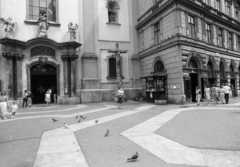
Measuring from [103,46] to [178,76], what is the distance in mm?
10201

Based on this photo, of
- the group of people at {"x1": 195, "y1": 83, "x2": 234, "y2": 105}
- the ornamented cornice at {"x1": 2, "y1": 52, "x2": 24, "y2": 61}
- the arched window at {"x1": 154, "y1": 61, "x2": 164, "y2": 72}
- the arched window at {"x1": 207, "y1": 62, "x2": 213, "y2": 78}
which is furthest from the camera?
the arched window at {"x1": 207, "y1": 62, "x2": 213, "y2": 78}

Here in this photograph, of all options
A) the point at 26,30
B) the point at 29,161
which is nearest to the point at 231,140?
the point at 29,161

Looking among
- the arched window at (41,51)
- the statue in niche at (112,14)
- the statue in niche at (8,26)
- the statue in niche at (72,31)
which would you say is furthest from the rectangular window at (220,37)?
the statue in niche at (8,26)

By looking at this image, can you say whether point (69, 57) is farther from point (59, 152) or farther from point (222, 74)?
point (222, 74)

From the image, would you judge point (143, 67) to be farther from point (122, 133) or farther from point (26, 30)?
point (122, 133)

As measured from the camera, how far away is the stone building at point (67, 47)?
1767cm

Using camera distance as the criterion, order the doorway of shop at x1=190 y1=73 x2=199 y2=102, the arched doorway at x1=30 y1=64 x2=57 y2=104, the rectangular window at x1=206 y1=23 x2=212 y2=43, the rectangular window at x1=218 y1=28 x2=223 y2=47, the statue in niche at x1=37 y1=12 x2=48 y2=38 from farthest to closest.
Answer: the rectangular window at x1=218 y1=28 x2=223 y2=47, the rectangular window at x1=206 y1=23 x2=212 y2=43, the arched doorway at x1=30 y1=64 x2=57 y2=104, the statue in niche at x1=37 y1=12 x2=48 y2=38, the doorway of shop at x1=190 y1=73 x2=199 y2=102

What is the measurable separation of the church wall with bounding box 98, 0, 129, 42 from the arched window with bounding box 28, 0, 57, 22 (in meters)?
5.60

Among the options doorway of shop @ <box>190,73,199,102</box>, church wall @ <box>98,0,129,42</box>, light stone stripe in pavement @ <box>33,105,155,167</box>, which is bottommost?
light stone stripe in pavement @ <box>33,105,155,167</box>

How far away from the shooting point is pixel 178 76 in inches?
630

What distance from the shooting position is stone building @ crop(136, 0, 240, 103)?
53.3ft

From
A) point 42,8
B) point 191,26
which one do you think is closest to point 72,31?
point 42,8

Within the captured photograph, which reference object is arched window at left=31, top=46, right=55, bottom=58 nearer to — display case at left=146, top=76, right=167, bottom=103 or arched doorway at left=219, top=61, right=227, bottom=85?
display case at left=146, top=76, right=167, bottom=103

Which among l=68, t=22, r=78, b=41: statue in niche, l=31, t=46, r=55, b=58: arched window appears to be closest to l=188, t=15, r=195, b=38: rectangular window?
l=68, t=22, r=78, b=41: statue in niche
